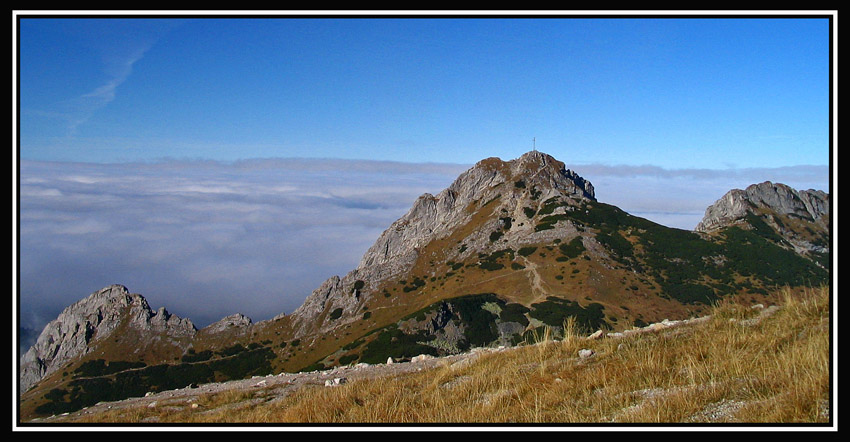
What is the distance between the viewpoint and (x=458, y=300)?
9219cm

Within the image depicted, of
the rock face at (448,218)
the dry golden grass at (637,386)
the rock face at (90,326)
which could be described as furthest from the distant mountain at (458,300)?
the dry golden grass at (637,386)

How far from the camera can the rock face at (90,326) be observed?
135500mm

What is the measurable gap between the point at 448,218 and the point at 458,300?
8795 cm

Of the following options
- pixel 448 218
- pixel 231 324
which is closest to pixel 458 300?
pixel 231 324

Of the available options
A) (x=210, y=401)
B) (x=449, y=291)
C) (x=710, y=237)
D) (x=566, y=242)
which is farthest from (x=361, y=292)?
(x=210, y=401)

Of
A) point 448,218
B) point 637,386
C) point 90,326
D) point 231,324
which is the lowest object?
point 90,326

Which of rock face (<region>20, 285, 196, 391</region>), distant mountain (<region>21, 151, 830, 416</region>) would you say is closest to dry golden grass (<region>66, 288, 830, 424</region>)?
distant mountain (<region>21, 151, 830, 416</region>)

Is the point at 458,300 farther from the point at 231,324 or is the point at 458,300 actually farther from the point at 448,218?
the point at 448,218

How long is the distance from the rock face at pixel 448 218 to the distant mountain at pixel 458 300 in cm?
74

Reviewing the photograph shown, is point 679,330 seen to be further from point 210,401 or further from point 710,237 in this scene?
point 710,237

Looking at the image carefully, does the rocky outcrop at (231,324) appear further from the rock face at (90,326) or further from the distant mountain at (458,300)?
the rock face at (90,326)
